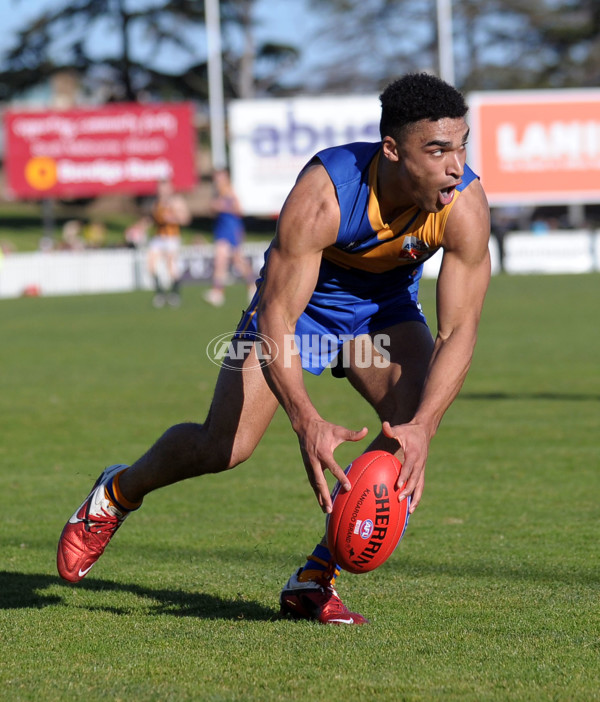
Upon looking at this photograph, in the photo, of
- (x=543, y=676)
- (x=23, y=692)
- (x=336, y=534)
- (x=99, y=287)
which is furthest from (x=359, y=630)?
(x=99, y=287)

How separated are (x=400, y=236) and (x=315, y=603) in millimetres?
1426

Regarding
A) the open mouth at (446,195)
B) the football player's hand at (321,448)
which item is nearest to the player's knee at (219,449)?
the football player's hand at (321,448)

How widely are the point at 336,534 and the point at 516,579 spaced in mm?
1188

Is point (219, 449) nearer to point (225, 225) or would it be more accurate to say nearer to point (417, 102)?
point (417, 102)

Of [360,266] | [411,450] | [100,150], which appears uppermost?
[100,150]

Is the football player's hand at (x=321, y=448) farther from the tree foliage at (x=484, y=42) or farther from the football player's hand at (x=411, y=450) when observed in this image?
the tree foliage at (x=484, y=42)

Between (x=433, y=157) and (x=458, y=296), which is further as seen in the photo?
(x=458, y=296)

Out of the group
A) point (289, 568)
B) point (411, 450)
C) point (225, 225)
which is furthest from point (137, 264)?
point (411, 450)

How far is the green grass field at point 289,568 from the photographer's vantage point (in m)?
3.76

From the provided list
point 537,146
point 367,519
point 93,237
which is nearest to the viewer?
point 367,519

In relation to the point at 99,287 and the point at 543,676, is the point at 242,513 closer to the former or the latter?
the point at 543,676

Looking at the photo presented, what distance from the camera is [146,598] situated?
488cm

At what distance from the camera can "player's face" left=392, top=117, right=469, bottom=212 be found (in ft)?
13.3

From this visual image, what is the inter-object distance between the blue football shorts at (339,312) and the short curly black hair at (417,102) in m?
0.76
